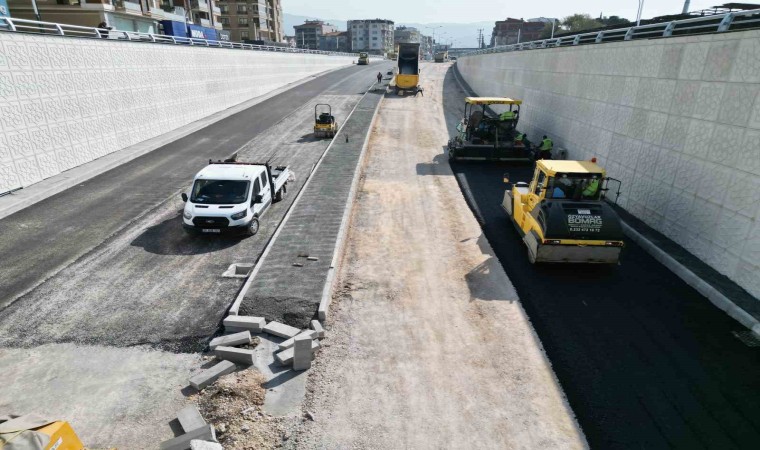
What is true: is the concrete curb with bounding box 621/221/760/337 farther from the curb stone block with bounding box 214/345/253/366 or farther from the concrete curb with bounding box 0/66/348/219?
the concrete curb with bounding box 0/66/348/219

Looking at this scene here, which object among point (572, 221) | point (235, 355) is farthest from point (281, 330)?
point (572, 221)

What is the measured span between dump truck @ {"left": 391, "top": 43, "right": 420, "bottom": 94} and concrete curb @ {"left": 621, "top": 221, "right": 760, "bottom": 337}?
113 feet

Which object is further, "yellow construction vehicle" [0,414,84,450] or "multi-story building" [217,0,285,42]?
"multi-story building" [217,0,285,42]

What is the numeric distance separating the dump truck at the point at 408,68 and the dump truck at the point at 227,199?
107ft

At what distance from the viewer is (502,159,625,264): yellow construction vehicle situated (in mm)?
10664

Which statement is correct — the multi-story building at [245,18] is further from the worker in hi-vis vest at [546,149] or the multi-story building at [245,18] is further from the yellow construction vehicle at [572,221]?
the yellow construction vehicle at [572,221]

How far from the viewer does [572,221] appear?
10750 mm

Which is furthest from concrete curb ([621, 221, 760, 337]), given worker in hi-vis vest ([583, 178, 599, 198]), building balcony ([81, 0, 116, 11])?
building balcony ([81, 0, 116, 11])

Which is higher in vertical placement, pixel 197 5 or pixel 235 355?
pixel 197 5

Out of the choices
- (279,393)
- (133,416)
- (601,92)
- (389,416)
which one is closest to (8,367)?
(133,416)

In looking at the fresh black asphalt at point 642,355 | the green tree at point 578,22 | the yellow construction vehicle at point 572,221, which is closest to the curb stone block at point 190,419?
the fresh black asphalt at point 642,355

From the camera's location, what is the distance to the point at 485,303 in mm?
9961

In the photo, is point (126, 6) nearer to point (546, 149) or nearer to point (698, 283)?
point (546, 149)

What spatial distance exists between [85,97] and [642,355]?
77.2 feet
